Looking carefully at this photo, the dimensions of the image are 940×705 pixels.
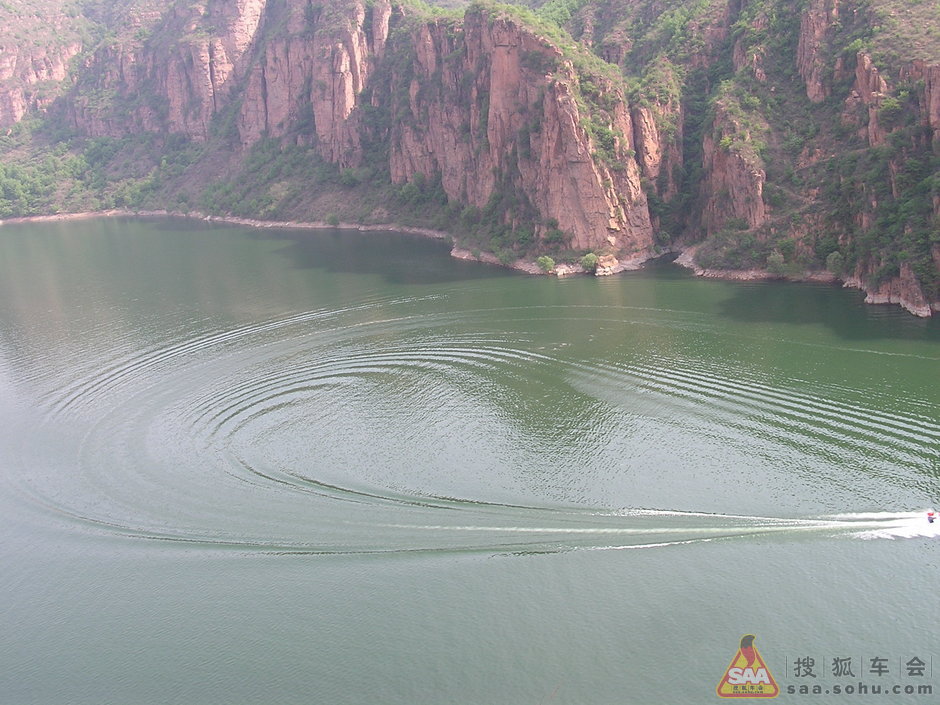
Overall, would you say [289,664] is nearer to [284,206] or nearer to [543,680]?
[543,680]

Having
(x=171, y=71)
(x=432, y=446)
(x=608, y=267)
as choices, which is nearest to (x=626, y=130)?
(x=608, y=267)

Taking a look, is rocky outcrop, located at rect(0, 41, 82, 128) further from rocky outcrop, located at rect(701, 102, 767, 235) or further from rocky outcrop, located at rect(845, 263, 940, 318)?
rocky outcrop, located at rect(845, 263, 940, 318)

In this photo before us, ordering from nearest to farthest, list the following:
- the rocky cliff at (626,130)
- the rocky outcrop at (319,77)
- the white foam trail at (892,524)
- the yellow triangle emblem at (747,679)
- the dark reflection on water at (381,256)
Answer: the yellow triangle emblem at (747,679), the white foam trail at (892,524), the rocky cliff at (626,130), the dark reflection on water at (381,256), the rocky outcrop at (319,77)

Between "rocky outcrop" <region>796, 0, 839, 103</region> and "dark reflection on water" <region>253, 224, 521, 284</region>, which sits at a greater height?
"rocky outcrop" <region>796, 0, 839, 103</region>

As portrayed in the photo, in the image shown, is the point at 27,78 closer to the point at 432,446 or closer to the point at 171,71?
the point at 171,71

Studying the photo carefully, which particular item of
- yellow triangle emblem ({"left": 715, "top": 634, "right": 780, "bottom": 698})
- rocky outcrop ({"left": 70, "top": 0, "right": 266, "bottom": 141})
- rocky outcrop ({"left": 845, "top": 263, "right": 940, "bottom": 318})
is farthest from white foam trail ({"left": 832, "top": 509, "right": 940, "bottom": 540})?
rocky outcrop ({"left": 70, "top": 0, "right": 266, "bottom": 141})

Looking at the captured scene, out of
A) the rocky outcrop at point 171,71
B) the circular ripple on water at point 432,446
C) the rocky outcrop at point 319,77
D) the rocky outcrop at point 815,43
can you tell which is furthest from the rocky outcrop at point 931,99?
the rocky outcrop at point 171,71

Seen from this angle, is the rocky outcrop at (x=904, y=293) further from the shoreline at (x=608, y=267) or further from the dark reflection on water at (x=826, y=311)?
the dark reflection on water at (x=826, y=311)
